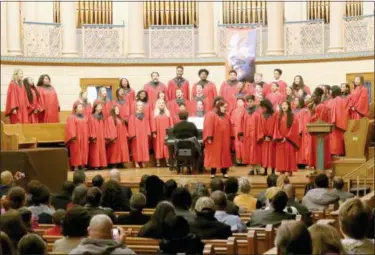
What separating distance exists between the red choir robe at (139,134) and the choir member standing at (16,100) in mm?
2046

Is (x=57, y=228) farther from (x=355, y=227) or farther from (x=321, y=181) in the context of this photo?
(x=321, y=181)

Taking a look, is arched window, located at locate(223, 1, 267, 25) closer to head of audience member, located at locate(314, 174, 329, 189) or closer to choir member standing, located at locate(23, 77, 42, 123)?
choir member standing, located at locate(23, 77, 42, 123)

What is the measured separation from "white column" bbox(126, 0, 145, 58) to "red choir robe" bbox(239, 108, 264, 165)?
6.47m

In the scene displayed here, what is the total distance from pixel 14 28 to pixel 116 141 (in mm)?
4796

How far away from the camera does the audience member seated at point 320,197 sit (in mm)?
10031

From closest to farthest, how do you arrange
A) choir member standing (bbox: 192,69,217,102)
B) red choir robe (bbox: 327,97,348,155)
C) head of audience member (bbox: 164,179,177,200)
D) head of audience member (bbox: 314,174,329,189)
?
head of audience member (bbox: 164,179,177,200) < head of audience member (bbox: 314,174,329,189) < red choir robe (bbox: 327,97,348,155) < choir member standing (bbox: 192,69,217,102)

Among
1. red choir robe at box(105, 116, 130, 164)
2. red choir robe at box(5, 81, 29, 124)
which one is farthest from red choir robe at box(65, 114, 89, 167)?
red choir robe at box(5, 81, 29, 124)

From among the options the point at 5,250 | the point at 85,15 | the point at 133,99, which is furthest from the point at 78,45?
the point at 5,250

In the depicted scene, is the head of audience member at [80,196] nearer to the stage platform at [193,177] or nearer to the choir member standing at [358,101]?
the stage platform at [193,177]

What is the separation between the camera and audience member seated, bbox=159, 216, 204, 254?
6500 millimetres

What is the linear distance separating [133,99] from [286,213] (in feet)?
33.8

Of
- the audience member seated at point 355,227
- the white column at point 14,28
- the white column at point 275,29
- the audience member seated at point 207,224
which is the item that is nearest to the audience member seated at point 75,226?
the audience member seated at point 207,224

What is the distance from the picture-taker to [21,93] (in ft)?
57.4

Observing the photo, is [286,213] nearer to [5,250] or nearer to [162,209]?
[162,209]
